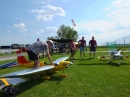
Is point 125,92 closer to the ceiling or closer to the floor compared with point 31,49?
closer to the floor

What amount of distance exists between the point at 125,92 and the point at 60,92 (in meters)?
1.94

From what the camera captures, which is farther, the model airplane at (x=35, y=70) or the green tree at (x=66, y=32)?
the green tree at (x=66, y=32)

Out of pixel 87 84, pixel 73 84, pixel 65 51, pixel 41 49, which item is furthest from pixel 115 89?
pixel 65 51

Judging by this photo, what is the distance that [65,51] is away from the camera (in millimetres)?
23438

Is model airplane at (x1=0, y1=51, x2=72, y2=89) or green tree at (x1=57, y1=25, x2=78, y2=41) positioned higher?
green tree at (x1=57, y1=25, x2=78, y2=41)

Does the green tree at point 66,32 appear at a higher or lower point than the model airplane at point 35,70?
higher

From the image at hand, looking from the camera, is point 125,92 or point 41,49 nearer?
point 125,92

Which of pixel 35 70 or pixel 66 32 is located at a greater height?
pixel 66 32

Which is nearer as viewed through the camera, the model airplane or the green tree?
the model airplane

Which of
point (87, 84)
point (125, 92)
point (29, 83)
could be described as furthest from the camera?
point (29, 83)

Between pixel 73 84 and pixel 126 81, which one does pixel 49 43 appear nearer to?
pixel 73 84

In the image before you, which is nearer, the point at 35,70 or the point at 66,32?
the point at 35,70

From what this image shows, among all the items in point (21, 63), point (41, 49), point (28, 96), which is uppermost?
point (41, 49)

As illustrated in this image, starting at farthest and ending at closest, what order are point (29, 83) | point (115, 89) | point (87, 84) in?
1. point (29, 83)
2. point (87, 84)
3. point (115, 89)
